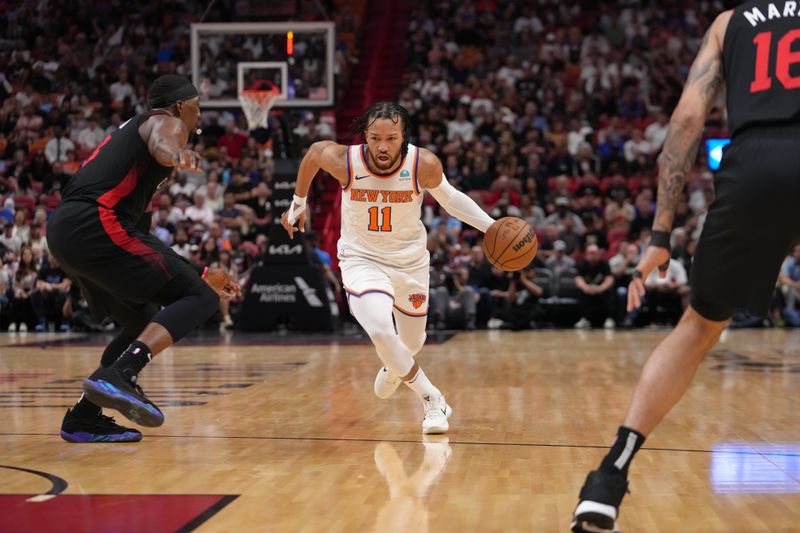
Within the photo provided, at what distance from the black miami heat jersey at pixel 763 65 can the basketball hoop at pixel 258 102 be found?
12098 mm

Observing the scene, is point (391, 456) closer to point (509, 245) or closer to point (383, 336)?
point (383, 336)

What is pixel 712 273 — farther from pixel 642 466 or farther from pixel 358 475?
pixel 358 475

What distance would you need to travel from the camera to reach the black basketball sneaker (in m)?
3.21

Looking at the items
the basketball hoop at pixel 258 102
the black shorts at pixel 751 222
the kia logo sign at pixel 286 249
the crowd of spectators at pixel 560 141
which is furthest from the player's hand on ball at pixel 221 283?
the basketball hoop at pixel 258 102

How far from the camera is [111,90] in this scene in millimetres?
20359

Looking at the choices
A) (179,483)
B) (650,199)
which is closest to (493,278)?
(650,199)

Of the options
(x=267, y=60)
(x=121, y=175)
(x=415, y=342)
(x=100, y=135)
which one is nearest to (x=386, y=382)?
(x=415, y=342)

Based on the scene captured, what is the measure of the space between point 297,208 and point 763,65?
3370mm

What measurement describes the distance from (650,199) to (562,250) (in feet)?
6.69

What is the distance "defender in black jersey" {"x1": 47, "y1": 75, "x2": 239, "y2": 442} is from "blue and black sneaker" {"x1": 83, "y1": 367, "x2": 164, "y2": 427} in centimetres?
1

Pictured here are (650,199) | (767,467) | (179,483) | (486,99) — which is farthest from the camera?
(486,99)

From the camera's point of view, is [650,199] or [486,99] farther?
[486,99]

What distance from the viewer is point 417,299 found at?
596 cm

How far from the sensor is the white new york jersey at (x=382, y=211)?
5.80m
